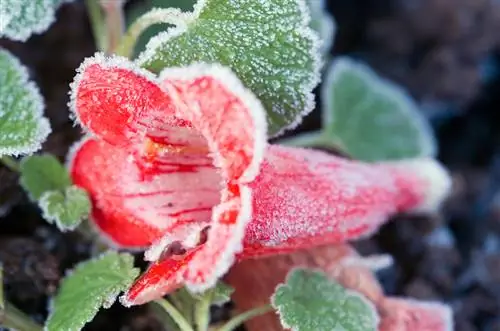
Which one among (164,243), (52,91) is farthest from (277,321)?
(52,91)

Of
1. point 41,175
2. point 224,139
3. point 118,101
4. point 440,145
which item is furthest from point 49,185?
point 440,145

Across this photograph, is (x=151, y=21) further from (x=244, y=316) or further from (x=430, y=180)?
(x=430, y=180)

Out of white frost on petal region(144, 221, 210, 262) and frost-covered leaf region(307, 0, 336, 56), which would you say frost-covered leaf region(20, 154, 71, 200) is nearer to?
white frost on petal region(144, 221, 210, 262)

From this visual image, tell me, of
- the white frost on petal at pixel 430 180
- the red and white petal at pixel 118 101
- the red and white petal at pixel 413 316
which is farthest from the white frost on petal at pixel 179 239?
the white frost on petal at pixel 430 180

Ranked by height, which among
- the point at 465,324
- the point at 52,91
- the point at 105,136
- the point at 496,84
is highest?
the point at 105,136

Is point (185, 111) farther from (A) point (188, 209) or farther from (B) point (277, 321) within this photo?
(B) point (277, 321)

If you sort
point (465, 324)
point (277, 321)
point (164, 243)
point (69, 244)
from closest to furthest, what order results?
1. point (164, 243)
2. point (277, 321)
3. point (69, 244)
4. point (465, 324)

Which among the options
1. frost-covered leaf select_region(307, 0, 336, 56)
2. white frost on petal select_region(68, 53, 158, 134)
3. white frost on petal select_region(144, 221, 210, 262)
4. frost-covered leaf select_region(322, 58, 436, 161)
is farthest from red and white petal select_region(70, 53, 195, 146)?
frost-covered leaf select_region(322, 58, 436, 161)

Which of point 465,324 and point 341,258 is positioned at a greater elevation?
point 341,258
